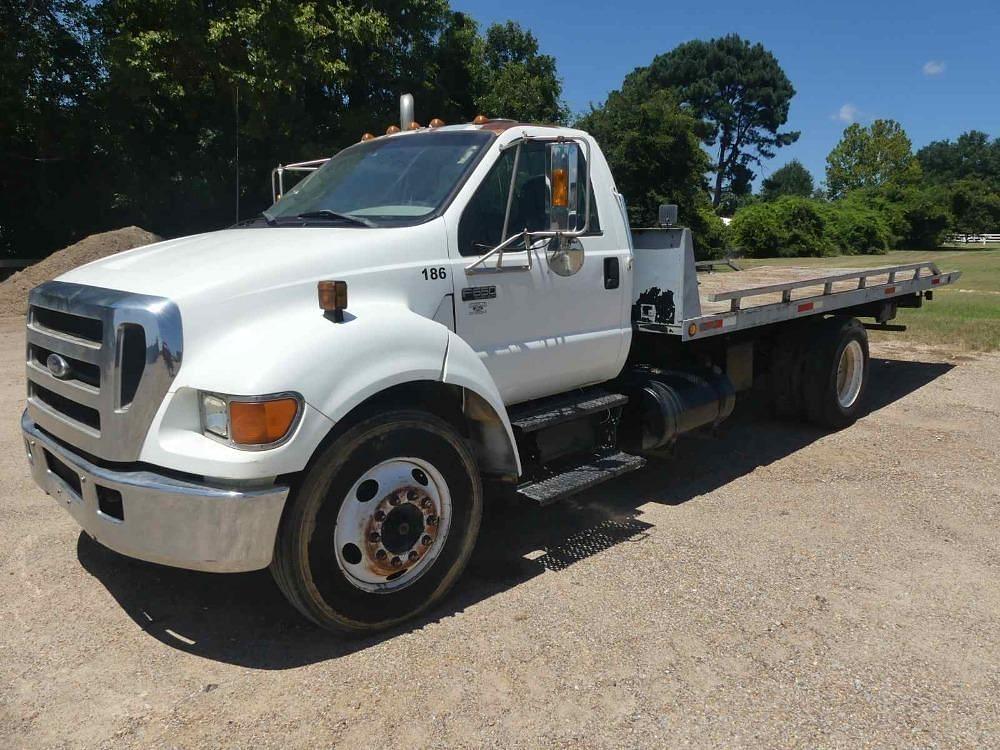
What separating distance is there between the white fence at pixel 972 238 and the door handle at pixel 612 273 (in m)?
57.1

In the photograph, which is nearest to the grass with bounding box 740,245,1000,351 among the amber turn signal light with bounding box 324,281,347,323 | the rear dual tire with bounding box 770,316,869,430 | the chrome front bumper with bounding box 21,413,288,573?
the rear dual tire with bounding box 770,316,869,430

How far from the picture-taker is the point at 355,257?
3.83 m

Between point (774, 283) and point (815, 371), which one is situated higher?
point (774, 283)

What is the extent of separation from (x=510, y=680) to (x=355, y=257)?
6.47 feet

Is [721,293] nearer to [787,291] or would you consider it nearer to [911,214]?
[787,291]

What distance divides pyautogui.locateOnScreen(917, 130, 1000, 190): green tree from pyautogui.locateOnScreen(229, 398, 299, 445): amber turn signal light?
119 m

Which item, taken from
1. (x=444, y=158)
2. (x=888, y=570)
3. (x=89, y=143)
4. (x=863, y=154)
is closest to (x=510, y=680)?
(x=888, y=570)

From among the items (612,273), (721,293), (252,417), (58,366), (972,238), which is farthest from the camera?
(972,238)

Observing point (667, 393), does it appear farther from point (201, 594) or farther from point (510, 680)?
point (201, 594)

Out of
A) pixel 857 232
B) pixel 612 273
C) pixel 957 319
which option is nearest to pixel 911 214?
pixel 857 232

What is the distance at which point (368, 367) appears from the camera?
3.49 m

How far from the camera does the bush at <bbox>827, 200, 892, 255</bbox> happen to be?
3997 centimetres

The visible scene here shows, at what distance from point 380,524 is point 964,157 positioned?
13449cm

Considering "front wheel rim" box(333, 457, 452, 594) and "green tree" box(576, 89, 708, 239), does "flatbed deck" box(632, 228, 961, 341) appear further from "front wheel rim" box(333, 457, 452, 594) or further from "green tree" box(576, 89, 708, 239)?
"green tree" box(576, 89, 708, 239)
